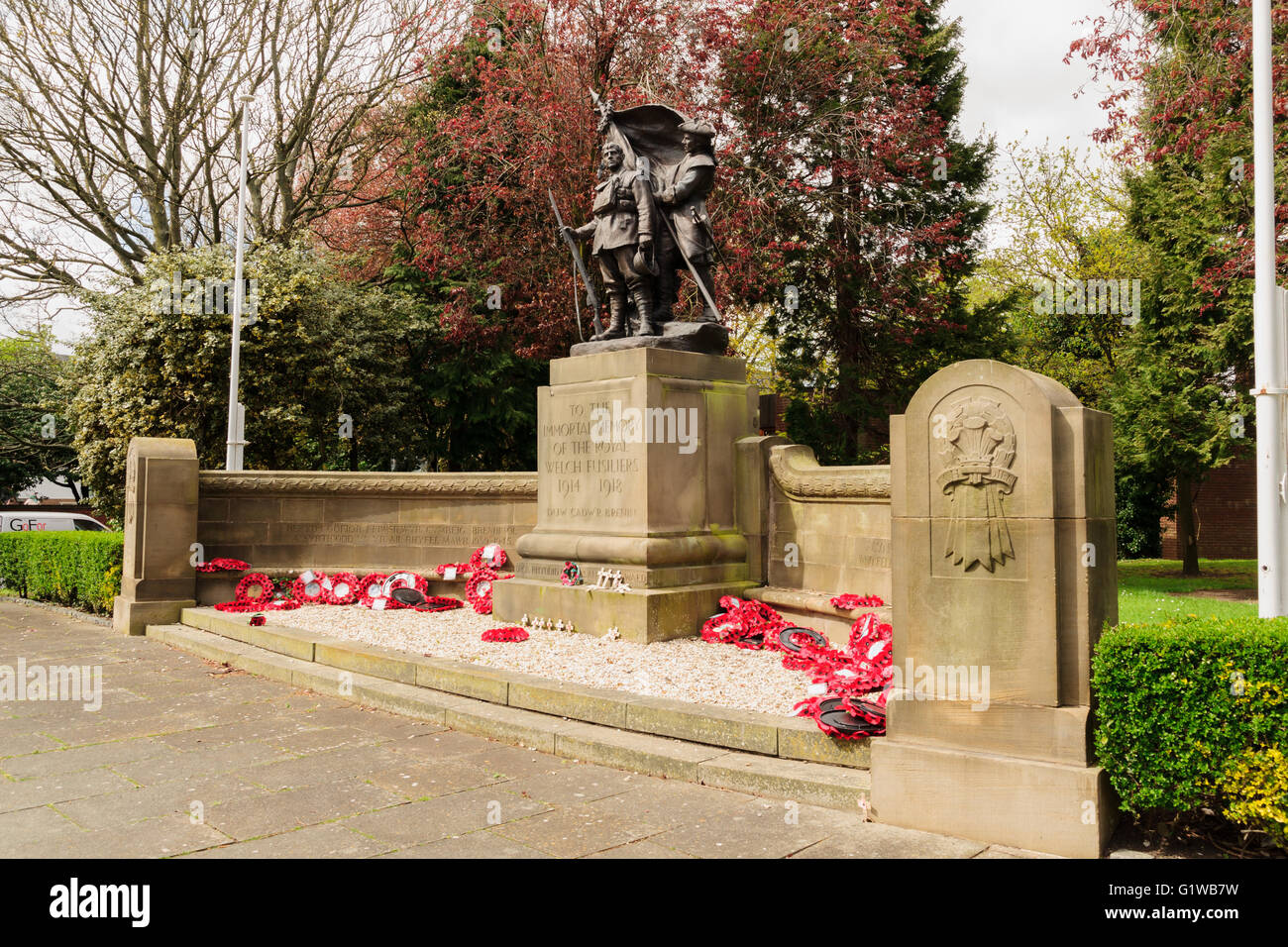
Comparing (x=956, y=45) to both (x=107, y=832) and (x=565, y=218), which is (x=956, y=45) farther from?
(x=107, y=832)

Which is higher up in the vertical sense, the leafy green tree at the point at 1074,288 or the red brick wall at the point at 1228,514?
the leafy green tree at the point at 1074,288


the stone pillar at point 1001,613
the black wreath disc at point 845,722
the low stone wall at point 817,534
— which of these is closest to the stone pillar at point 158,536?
the low stone wall at point 817,534

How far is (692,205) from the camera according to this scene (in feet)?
31.1

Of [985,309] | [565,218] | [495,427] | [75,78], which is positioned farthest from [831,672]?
[75,78]

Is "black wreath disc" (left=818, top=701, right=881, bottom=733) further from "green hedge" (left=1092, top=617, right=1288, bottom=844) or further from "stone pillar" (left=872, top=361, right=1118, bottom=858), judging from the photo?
"green hedge" (left=1092, top=617, right=1288, bottom=844)

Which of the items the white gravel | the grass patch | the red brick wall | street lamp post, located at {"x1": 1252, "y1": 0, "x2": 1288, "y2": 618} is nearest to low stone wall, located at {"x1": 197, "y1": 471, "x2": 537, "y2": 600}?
the white gravel

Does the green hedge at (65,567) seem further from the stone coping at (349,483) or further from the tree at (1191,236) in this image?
the tree at (1191,236)

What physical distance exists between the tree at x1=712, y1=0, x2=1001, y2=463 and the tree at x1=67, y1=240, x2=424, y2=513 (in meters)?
7.80

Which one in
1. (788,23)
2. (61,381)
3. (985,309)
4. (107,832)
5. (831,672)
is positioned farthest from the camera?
(985,309)

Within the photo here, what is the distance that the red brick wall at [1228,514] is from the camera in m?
27.4

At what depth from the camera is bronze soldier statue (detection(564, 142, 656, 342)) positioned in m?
9.40

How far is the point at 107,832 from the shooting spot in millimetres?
4453

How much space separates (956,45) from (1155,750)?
80.0 feet

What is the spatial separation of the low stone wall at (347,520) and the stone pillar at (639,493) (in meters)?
2.24
